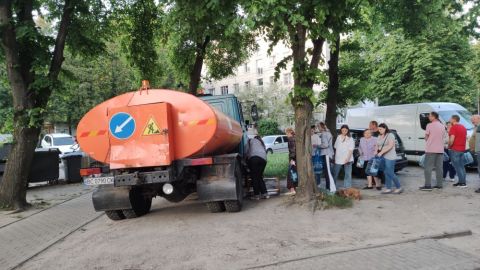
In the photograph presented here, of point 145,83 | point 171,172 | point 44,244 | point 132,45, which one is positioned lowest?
A: point 44,244

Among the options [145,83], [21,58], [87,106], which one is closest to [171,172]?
[145,83]

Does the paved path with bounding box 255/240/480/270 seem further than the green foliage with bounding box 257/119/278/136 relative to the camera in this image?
No

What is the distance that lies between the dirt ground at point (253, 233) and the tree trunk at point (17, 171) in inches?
106

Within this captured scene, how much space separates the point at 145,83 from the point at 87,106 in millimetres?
31145

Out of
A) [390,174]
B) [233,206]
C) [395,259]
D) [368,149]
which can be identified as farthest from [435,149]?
[395,259]

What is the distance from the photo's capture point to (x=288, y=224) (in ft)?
24.9

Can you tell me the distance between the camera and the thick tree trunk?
9117mm

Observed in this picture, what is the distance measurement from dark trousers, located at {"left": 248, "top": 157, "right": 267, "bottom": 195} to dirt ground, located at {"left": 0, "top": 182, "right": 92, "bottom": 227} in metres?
4.92

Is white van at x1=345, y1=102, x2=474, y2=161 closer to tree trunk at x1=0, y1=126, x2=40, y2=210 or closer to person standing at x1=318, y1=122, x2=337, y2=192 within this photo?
person standing at x1=318, y1=122, x2=337, y2=192

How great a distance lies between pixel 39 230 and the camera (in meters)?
8.59

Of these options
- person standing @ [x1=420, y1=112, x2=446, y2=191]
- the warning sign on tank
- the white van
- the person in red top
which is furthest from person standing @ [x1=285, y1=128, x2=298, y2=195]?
the white van

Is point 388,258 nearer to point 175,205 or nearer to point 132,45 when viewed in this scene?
point 175,205

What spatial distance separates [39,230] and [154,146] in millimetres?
2910

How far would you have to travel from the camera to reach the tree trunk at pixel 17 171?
1073cm
